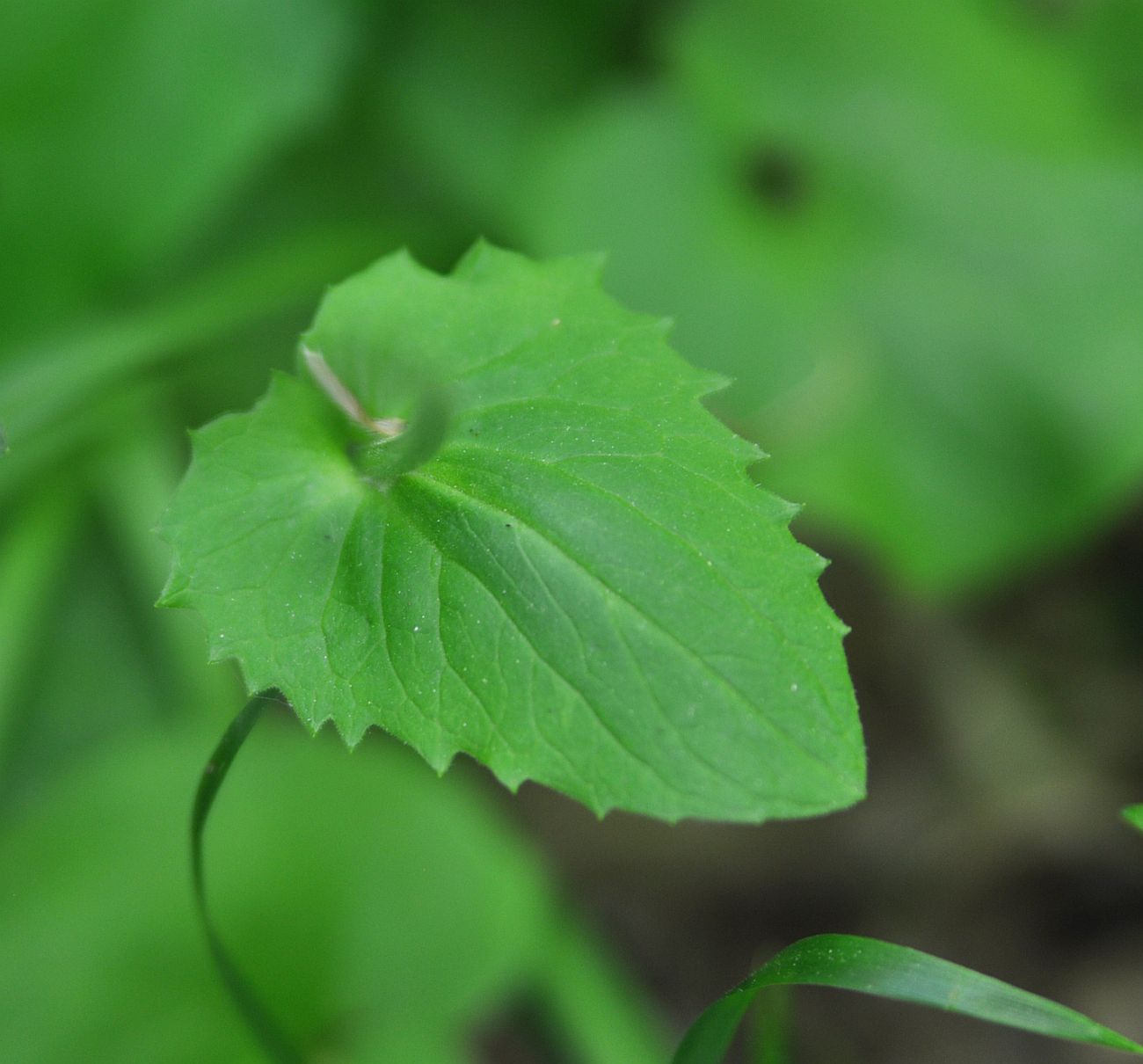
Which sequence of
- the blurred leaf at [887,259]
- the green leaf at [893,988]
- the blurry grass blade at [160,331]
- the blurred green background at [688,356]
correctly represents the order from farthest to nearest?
the blurred leaf at [887,259] < the blurred green background at [688,356] < the blurry grass blade at [160,331] < the green leaf at [893,988]

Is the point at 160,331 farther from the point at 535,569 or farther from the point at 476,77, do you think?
the point at 535,569

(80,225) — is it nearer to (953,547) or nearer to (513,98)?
(513,98)

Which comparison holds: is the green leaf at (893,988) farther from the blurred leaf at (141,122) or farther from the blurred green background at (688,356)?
the blurred leaf at (141,122)

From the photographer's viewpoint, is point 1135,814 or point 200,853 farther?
point 200,853

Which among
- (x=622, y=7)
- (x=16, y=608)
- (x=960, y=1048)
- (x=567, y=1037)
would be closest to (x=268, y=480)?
(x=16, y=608)

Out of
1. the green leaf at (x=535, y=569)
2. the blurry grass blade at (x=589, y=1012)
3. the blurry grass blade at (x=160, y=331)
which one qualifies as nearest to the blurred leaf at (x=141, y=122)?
the blurry grass blade at (x=160, y=331)

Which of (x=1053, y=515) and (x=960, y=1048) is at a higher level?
(x=1053, y=515)

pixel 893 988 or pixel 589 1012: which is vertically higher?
pixel 893 988

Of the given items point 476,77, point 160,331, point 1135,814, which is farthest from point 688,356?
point 1135,814
